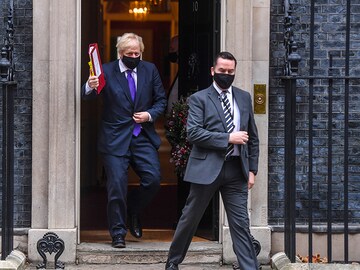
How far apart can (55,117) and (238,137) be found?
2.07 m

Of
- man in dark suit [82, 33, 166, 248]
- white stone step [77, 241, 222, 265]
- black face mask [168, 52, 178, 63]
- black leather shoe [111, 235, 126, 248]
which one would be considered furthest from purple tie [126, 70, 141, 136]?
black face mask [168, 52, 178, 63]

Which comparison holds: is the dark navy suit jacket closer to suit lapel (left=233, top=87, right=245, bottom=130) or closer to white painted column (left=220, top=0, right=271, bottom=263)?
white painted column (left=220, top=0, right=271, bottom=263)

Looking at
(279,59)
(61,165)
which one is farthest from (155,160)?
(279,59)

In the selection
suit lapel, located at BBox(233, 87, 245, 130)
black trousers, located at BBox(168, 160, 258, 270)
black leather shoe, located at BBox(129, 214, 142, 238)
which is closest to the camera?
black trousers, located at BBox(168, 160, 258, 270)

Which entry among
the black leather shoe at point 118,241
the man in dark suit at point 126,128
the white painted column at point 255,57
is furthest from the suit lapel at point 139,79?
the black leather shoe at point 118,241

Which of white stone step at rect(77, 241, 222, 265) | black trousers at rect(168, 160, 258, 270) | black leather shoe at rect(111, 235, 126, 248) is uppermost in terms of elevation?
black trousers at rect(168, 160, 258, 270)

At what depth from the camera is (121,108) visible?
28.9ft

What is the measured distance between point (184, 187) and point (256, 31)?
1797 mm

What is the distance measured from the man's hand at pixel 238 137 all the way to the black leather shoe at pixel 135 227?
204cm

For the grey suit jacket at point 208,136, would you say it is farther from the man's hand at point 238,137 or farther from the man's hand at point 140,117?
the man's hand at point 140,117

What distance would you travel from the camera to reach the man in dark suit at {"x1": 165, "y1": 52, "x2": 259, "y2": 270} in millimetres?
7480

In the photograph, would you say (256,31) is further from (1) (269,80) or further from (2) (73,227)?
(2) (73,227)

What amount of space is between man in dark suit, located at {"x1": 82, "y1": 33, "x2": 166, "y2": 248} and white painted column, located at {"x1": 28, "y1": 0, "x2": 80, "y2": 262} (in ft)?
0.85

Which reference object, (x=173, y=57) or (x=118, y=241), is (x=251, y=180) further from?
(x=173, y=57)
